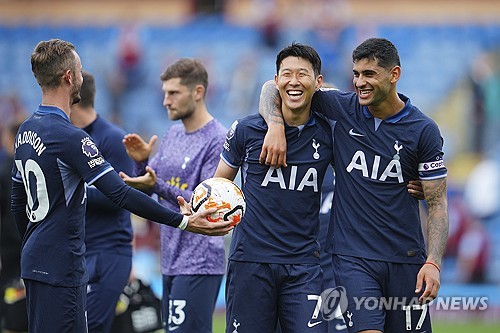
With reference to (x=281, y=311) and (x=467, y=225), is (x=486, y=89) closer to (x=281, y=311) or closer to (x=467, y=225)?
(x=467, y=225)

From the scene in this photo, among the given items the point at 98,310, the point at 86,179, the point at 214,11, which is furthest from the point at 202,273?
the point at 214,11

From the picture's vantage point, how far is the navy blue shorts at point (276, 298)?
21.7 feet

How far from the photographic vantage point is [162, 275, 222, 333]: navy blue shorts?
25.3ft

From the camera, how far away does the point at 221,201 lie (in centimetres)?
643

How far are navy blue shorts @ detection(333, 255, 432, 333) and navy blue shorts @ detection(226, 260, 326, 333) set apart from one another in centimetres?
25

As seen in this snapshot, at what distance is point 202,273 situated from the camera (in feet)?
25.5

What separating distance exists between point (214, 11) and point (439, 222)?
20.9 m

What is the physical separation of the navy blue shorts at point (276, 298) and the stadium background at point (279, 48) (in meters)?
13.1

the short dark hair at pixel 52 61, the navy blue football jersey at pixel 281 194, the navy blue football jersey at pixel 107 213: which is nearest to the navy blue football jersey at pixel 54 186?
the short dark hair at pixel 52 61

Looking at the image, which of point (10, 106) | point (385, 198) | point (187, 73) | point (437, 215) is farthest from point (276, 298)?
point (10, 106)

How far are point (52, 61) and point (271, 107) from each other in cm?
171

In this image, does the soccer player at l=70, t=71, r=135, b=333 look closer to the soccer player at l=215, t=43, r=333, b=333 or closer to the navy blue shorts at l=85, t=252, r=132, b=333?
the navy blue shorts at l=85, t=252, r=132, b=333

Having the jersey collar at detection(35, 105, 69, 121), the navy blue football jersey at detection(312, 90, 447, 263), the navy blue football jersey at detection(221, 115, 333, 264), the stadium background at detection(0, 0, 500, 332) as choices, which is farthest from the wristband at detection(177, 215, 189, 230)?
the stadium background at detection(0, 0, 500, 332)

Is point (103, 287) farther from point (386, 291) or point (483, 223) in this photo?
point (483, 223)
